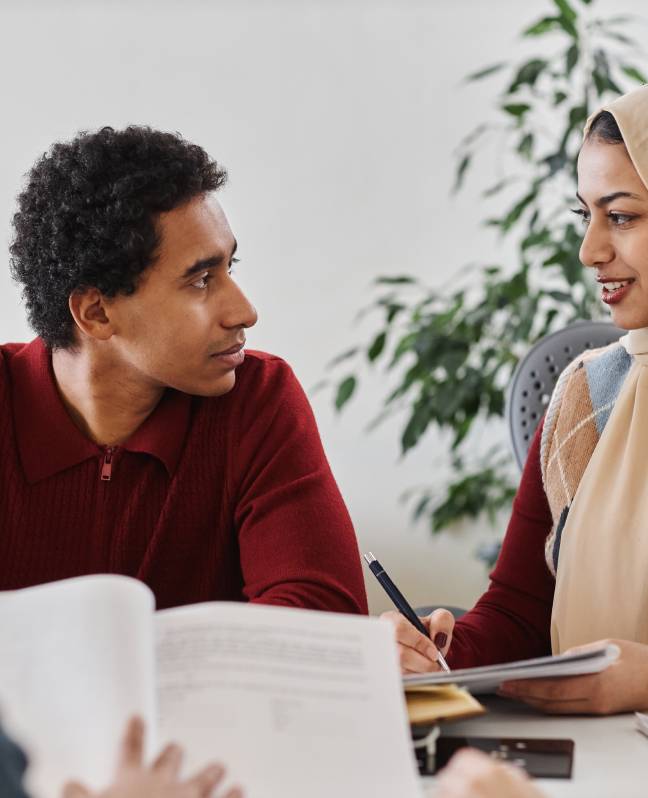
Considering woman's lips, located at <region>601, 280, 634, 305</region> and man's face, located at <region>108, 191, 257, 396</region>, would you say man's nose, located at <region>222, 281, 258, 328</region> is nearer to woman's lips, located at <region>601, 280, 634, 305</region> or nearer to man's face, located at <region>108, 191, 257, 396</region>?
man's face, located at <region>108, 191, 257, 396</region>

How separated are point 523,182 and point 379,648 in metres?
2.19

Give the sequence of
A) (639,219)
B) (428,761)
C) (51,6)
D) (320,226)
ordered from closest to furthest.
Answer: (428,761), (639,219), (51,6), (320,226)

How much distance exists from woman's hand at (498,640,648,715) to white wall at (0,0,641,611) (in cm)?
169

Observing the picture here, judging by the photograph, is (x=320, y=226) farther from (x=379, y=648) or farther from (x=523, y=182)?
(x=379, y=648)

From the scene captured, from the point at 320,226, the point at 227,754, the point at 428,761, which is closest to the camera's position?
the point at 227,754

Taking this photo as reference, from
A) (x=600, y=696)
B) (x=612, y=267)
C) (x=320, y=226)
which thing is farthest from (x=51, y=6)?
(x=600, y=696)

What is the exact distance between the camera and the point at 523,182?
9.12ft

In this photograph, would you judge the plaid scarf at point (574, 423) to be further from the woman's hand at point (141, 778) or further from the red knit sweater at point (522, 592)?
the woman's hand at point (141, 778)

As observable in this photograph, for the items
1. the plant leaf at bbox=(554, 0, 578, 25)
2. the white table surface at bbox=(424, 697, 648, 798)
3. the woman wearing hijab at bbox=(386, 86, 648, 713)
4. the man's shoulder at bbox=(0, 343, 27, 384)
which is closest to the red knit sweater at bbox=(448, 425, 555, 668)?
the woman wearing hijab at bbox=(386, 86, 648, 713)

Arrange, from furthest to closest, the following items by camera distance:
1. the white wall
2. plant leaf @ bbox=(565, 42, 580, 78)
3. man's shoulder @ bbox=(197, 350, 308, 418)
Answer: the white wall, plant leaf @ bbox=(565, 42, 580, 78), man's shoulder @ bbox=(197, 350, 308, 418)

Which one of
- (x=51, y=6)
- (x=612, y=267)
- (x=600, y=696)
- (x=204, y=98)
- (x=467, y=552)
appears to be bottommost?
(x=467, y=552)

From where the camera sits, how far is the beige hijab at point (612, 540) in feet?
4.17

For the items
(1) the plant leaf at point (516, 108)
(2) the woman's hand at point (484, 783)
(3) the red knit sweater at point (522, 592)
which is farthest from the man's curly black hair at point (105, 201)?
(1) the plant leaf at point (516, 108)

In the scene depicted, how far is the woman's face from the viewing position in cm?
130
